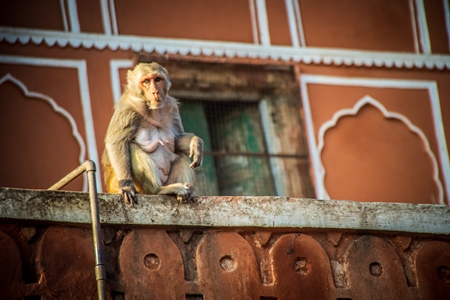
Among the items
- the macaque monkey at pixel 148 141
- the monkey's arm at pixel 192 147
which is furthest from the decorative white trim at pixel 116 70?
the monkey's arm at pixel 192 147

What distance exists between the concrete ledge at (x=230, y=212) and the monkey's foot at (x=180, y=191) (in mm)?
43

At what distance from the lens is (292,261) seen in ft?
22.9

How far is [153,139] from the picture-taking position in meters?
7.90

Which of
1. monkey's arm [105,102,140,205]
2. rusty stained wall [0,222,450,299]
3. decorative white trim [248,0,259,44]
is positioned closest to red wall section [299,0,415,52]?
decorative white trim [248,0,259,44]

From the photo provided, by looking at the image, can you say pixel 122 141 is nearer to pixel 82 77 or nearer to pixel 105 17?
pixel 82 77

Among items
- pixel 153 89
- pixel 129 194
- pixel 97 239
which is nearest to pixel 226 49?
pixel 153 89

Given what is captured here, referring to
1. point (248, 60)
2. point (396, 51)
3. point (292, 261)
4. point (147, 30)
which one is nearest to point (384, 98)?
point (396, 51)

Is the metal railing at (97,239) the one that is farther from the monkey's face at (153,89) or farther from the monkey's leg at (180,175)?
the monkey's face at (153,89)

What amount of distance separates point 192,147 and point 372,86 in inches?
148

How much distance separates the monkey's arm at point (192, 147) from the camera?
25.2 feet

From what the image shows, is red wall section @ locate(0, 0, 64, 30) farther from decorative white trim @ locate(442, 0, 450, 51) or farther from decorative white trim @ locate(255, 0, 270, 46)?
decorative white trim @ locate(442, 0, 450, 51)

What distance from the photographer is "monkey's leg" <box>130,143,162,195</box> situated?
764cm

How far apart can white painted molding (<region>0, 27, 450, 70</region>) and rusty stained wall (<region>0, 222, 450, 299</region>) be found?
3.68 metres

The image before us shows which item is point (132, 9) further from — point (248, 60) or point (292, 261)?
point (292, 261)
